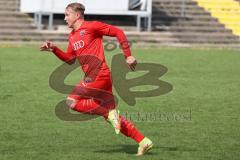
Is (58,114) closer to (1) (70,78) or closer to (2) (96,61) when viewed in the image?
(2) (96,61)

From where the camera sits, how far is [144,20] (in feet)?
106

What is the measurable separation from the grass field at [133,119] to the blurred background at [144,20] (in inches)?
264

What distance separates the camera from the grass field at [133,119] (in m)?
10.4

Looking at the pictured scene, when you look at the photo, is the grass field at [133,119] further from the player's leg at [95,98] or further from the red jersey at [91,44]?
the red jersey at [91,44]

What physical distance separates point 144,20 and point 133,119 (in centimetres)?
1897

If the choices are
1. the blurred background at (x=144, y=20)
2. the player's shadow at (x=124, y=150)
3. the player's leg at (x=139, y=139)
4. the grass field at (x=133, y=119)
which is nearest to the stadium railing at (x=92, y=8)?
the blurred background at (x=144, y=20)

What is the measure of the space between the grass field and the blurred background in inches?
264

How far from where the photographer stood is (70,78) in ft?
64.5

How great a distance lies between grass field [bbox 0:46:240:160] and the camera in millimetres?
10375

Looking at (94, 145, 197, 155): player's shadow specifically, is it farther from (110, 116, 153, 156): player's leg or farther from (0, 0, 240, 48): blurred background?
(0, 0, 240, 48): blurred background

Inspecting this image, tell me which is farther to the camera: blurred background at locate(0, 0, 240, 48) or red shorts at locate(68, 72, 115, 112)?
blurred background at locate(0, 0, 240, 48)

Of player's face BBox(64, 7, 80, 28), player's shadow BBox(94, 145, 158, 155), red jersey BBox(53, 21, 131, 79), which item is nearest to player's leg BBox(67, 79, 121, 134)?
red jersey BBox(53, 21, 131, 79)

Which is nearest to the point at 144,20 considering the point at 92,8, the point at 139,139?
the point at 92,8

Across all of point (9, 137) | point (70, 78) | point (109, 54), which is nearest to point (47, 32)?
point (109, 54)
